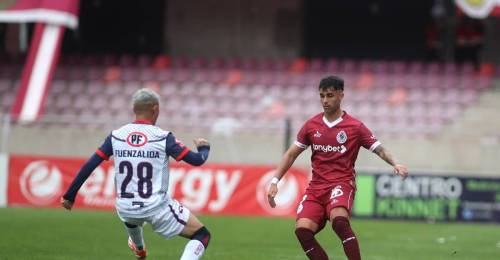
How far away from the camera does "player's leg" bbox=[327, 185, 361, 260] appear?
9.70m

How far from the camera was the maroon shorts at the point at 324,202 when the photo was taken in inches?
390

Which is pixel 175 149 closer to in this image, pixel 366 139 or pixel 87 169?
pixel 87 169

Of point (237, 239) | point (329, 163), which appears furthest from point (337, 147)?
point (237, 239)

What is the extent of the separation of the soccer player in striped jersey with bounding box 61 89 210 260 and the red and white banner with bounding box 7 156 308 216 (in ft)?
39.2

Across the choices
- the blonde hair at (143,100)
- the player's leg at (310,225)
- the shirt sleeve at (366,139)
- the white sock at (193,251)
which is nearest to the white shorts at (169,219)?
the white sock at (193,251)

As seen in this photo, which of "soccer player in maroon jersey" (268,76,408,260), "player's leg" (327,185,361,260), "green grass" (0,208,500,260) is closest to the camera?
"player's leg" (327,185,361,260)

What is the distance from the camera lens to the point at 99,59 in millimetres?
30031

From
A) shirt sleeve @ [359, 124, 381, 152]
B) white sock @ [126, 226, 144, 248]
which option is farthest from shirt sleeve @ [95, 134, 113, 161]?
shirt sleeve @ [359, 124, 381, 152]

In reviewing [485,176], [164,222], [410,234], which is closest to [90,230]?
[410,234]

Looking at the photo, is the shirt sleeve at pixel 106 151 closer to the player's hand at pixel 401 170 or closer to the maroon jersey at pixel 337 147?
the maroon jersey at pixel 337 147

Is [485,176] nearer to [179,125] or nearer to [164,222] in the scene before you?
[179,125]

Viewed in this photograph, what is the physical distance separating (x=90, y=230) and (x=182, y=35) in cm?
1599

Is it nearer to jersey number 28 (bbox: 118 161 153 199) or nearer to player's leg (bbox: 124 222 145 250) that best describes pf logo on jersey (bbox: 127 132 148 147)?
jersey number 28 (bbox: 118 161 153 199)

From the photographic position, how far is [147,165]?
924 cm
